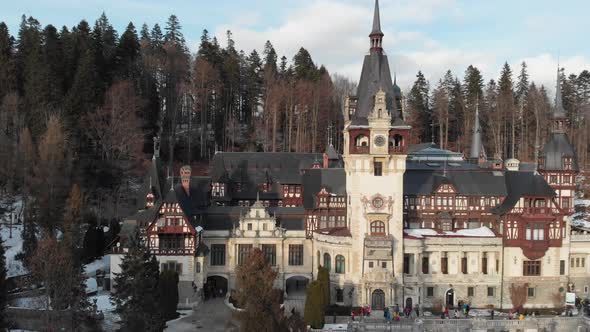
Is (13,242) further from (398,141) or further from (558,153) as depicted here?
(558,153)

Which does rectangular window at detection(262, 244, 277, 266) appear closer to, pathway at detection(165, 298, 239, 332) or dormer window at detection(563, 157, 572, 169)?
pathway at detection(165, 298, 239, 332)

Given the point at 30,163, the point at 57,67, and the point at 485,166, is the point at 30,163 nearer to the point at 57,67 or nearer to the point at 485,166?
the point at 57,67

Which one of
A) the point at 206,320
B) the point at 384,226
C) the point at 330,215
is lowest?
the point at 206,320

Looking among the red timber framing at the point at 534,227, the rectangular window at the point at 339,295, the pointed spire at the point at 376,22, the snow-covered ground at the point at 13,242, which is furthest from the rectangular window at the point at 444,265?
the snow-covered ground at the point at 13,242

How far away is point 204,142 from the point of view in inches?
2906

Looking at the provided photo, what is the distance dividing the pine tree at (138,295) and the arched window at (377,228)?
675 inches

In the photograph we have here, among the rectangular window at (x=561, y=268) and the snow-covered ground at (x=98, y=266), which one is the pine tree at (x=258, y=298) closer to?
the snow-covered ground at (x=98, y=266)

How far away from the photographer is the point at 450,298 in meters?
44.7

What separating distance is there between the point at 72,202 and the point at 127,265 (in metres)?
13.8

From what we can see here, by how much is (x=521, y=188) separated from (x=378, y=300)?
13994mm

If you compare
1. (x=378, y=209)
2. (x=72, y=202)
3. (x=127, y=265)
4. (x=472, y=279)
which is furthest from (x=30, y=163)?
(x=472, y=279)

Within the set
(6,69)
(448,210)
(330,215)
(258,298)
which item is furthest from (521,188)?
(6,69)

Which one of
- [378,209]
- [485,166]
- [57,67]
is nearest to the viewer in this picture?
[378,209]

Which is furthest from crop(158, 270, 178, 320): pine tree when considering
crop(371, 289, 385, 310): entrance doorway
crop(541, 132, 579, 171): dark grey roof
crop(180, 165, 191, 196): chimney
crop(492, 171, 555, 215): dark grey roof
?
crop(541, 132, 579, 171): dark grey roof
